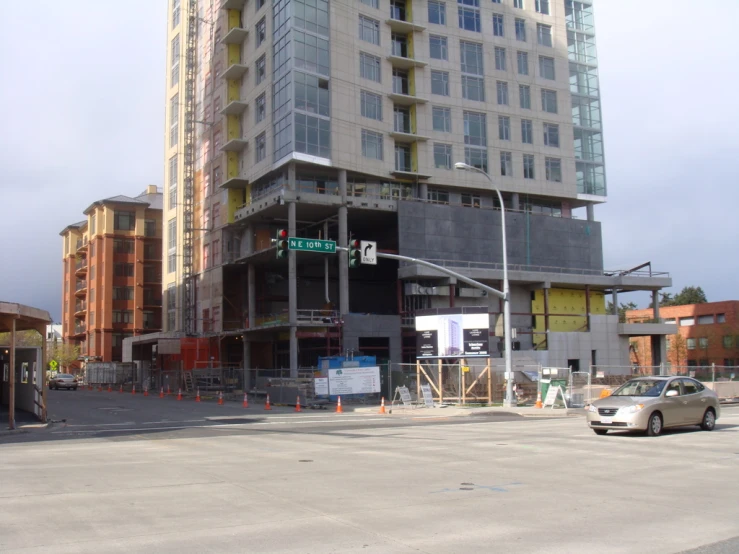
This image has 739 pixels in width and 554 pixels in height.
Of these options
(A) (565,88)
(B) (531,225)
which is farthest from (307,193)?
(A) (565,88)

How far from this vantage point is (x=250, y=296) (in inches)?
2473

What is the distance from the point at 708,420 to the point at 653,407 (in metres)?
2.70

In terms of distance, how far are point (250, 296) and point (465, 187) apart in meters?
20.8

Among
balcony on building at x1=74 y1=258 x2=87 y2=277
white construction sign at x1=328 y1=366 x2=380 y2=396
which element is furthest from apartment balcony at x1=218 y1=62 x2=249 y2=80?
balcony on building at x1=74 y1=258 x2=87 y2=277

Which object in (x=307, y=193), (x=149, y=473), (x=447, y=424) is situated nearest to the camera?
(x=149, y=473)

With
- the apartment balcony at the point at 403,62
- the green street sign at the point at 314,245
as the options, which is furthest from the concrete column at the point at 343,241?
the green street sign at the point at 314,245

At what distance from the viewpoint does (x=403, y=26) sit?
6088 centimetres

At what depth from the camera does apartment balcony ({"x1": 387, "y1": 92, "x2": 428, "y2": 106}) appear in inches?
2338

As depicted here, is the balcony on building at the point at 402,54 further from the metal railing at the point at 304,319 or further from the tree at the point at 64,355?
the tree at the point at 64,355

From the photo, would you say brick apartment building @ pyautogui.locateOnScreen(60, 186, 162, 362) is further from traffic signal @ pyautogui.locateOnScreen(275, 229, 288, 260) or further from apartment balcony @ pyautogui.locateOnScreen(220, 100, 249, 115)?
traffic signal @ pyautogui.locateOnScreen(275, 229, 288, 260)

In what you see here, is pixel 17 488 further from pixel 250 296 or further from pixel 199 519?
pixel 250 296

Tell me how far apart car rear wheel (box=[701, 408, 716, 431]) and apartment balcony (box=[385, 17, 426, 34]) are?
4776 cm

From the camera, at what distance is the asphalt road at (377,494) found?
7797 mm

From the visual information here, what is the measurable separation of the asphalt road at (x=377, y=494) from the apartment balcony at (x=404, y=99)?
144 ft
